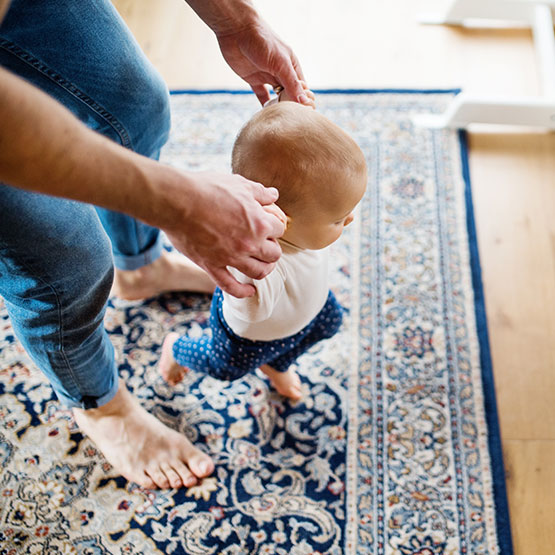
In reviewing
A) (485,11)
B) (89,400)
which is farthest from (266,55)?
(485,11)

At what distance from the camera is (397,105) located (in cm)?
160

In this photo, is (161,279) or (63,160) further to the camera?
(161,279)

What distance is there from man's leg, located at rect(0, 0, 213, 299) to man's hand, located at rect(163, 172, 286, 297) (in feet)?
1.16

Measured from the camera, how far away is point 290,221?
0.77 meters

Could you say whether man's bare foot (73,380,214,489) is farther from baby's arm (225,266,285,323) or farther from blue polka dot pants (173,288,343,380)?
baby's arm (225,266,285,323)

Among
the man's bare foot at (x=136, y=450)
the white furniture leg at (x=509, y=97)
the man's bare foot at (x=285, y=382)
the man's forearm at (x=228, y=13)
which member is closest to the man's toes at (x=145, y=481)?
the man's bare foot at (x=136, y=450)

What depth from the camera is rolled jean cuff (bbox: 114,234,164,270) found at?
1.21m

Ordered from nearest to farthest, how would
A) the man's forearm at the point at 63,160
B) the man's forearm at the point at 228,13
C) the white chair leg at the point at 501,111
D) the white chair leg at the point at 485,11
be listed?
the man's forearm at the point at 63,160, the man's forearm at the point at 228,13, the white chair leg at the point at 501,111, the white chair leg at the point at 485,11

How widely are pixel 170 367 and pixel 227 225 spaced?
2.05 ft

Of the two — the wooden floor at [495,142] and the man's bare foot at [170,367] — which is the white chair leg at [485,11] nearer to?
the wooden floor at [495,142]

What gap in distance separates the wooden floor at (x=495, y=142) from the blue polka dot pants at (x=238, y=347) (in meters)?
0.42

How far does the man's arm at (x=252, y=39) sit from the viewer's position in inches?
33.1

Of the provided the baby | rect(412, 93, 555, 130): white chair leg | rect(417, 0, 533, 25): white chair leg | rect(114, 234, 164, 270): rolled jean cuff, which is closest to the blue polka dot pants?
the baby

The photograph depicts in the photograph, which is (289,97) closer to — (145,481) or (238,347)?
(238,347)
